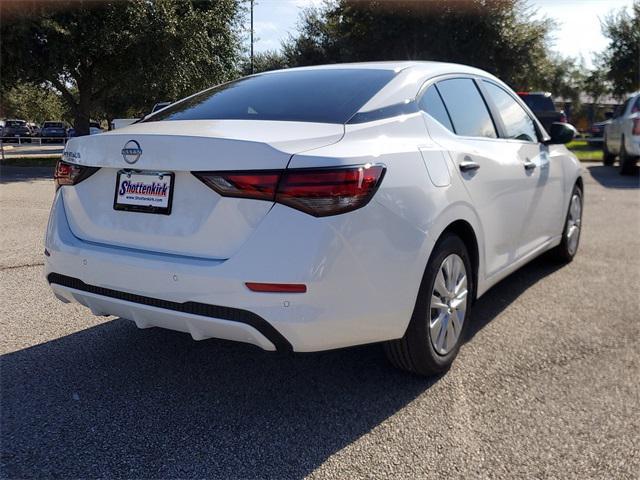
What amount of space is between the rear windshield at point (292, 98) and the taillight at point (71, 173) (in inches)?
23.3

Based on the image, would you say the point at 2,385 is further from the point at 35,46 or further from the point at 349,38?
the point at 349,38

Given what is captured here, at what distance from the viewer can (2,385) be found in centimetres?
309

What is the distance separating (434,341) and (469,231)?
0.66 m

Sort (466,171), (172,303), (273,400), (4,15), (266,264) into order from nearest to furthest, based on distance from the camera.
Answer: (266,264) → (172,303) → (273,400) → (466,171) → (4,15)

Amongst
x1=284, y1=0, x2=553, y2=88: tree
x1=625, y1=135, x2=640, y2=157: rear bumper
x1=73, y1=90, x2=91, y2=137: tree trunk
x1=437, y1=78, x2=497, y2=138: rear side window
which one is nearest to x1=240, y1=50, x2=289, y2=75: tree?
x1=284, y1=0, x2=553, y2=88: tree

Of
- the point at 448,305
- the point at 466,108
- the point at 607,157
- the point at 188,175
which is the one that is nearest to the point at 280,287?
the point at 188,175

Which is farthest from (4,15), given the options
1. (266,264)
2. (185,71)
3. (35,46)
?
(266,264)

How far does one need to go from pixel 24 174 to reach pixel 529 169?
13852 mm

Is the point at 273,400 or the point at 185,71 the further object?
the point at 185,71

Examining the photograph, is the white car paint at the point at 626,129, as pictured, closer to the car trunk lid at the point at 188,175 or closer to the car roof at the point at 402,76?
the car roof at the point at 402,76

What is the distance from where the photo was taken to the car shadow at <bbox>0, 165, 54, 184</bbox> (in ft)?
45.0

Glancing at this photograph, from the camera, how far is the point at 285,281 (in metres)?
2.47

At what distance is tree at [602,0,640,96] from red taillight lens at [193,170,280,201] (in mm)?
36161

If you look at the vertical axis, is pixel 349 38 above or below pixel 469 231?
above
